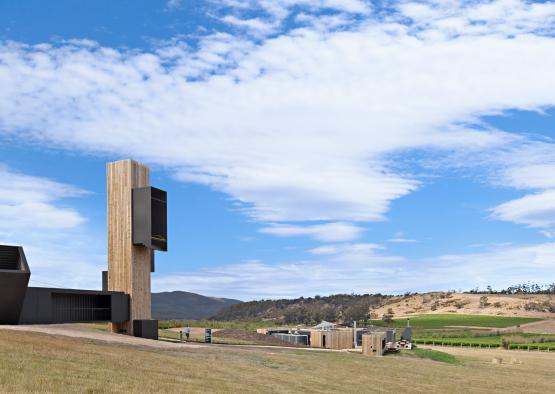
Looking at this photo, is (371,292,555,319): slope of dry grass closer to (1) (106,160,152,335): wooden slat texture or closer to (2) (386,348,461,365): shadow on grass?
(2) (386,348,461,365): shadow on grass

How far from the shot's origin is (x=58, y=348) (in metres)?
24.2

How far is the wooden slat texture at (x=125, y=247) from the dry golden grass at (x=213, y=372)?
32.2ft

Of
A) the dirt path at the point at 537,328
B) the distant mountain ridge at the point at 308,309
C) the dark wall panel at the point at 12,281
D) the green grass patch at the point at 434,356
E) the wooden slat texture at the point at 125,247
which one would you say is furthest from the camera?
the distant mountain ridge at the point at 308,309

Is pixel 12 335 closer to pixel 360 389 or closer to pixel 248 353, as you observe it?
pixel 248 353

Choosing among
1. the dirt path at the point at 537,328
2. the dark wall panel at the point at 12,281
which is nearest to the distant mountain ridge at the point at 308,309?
the dirt path at the point at 537,328

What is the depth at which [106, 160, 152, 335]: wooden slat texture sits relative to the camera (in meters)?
40.3

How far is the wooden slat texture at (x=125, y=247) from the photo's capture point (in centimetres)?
4034

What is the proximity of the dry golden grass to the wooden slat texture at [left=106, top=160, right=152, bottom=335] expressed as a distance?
9.80 m

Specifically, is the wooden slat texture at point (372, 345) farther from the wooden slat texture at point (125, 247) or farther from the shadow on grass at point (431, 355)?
the wooden slat texture at point (125, 247)

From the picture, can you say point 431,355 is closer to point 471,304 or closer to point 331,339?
point 331,339

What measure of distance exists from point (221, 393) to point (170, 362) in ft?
20.9

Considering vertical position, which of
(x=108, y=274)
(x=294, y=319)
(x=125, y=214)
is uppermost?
(x=125, y=214)

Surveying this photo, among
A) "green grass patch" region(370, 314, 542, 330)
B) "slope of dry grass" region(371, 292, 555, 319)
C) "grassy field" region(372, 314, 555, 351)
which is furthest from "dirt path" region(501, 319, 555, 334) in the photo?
"slope of dry grass" region(371, 292, 555, 319)

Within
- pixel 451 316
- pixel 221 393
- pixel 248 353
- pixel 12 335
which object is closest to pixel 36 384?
pixel 221 393
